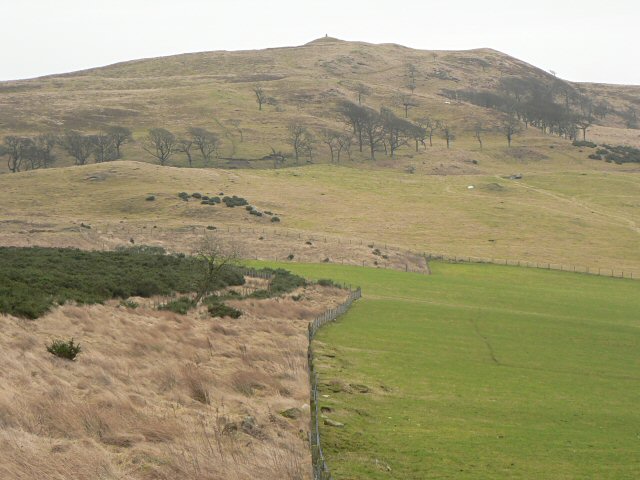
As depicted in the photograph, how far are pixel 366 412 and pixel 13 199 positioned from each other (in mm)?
98025

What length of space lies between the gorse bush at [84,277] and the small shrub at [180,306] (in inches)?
122

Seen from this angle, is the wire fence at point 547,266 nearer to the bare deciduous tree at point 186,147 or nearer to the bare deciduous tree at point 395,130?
the bare deciduous tree at point 186,147

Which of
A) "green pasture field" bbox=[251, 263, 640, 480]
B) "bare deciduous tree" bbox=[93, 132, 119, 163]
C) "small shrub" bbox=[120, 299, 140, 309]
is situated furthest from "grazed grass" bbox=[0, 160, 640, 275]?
"small shrub" bbox=[120, 299, 140, 309]

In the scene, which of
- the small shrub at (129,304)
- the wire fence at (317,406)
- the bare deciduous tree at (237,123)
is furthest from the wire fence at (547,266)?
the bare deciduous tree at (237,123)

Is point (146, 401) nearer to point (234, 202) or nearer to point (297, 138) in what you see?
point (234, 202)

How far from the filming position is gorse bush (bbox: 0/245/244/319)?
31156mm

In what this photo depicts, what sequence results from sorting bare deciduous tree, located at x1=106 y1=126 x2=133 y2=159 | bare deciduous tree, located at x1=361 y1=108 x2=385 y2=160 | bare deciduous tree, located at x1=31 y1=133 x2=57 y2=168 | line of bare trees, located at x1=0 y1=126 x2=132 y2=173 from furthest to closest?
bare deciduous tree, located at x1=361 y1=108 x2=385 y2=160
bare deciduous tree, located at x1=106 y1=126 x2=133 y2=159
bare deciduous tree, located at x1=31 y1=133 x2=57 y2=168
line of bare trees, located at x1=0 y1=126 x2=132 y2=173

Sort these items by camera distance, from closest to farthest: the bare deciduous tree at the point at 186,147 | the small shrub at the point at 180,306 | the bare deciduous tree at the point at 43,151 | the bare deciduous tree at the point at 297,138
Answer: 1. the small shrub at the point at 180,306
2. the bare deciduous tree at the point at 43,151
3. the bare deciduous tree at the point at 186,147
4. the bare deciduous tree at the point at 297,138

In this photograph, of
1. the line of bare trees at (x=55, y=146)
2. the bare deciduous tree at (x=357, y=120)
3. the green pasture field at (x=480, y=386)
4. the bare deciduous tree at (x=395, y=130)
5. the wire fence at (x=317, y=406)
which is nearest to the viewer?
the wire fence at (x=317, y=406)

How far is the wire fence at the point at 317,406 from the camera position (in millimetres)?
16688

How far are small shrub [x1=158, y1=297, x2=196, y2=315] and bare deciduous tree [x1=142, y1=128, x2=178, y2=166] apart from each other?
107955 mm

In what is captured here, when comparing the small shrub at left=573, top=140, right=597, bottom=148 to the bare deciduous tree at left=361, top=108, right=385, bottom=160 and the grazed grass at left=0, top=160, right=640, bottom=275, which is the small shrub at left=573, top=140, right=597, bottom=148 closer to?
the grazed grass at left=0, top=160, right=640, bottom=275

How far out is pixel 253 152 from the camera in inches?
6324

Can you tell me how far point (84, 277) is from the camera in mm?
41906
